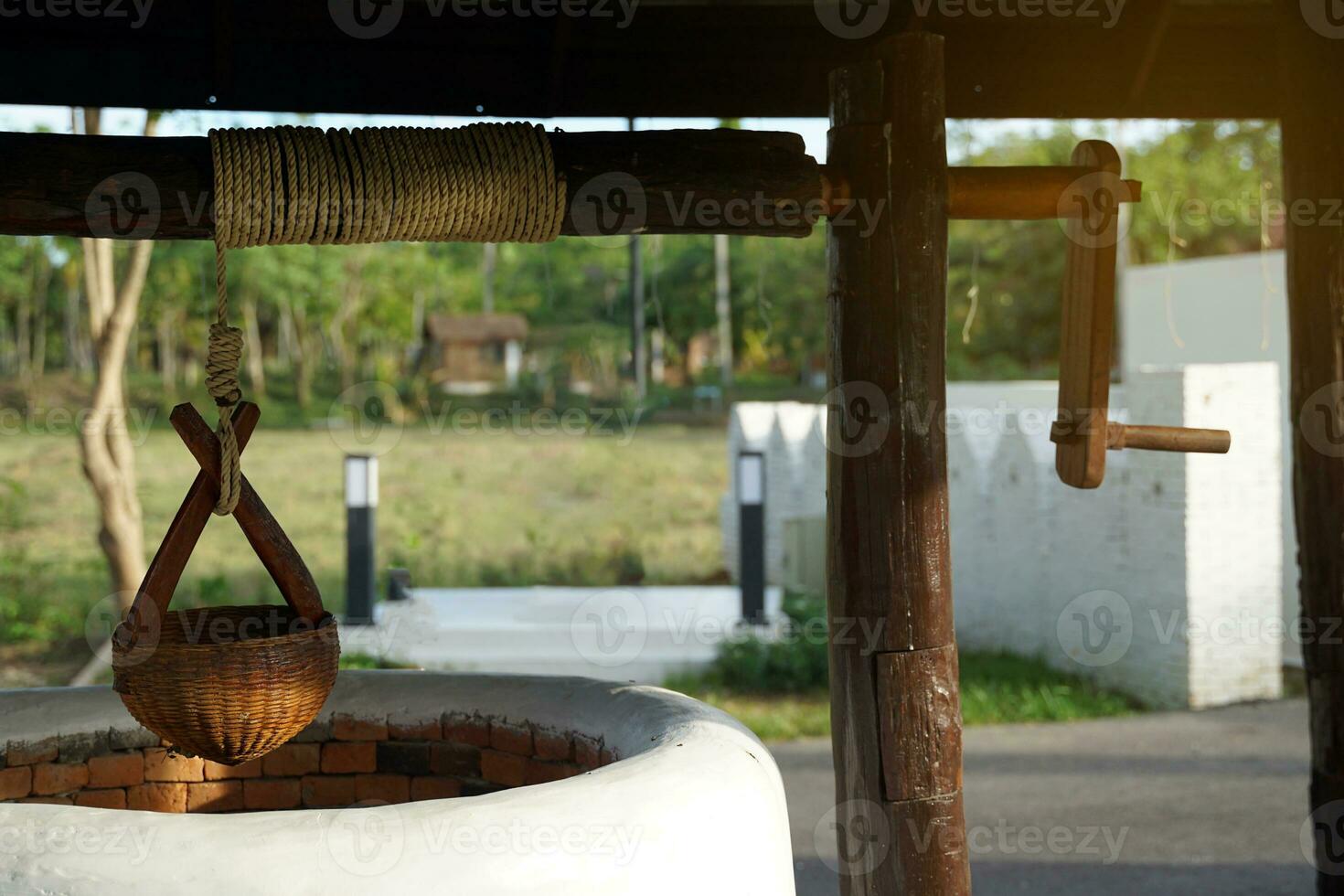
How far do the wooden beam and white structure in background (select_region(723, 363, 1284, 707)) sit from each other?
13.7 ft

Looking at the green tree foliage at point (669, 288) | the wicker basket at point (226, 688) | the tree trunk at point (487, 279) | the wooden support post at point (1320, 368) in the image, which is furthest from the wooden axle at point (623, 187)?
the tree trunk at point (487, 279)

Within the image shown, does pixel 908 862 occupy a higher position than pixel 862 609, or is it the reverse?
pixel 862 609

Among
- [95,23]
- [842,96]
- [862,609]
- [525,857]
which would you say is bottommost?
[525,857]

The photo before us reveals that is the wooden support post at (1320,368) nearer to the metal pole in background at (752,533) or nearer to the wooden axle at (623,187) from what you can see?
the wooden axle at (623,187)

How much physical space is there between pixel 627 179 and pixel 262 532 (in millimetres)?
1057

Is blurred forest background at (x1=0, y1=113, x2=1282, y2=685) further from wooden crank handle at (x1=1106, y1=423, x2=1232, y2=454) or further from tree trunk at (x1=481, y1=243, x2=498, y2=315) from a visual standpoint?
wooden crank handle at (x1=1106, y1=423, x2=1232, y2=454)

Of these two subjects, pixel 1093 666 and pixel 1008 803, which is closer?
pixel 1008 803

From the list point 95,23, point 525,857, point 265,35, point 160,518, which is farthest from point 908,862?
point 160,518

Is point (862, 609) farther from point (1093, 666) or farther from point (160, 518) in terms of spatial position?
point (160, 518)

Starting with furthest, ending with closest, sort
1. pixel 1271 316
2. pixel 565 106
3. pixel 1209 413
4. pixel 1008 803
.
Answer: pixel 1271 316, pixel 1209 413, pixel 1008 803, pixel 565 106

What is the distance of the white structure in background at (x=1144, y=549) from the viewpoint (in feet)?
24.4

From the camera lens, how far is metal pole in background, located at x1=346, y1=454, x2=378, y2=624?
848 cm

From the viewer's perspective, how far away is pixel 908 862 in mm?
2922

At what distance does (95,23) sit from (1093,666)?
A: 6.65 m
